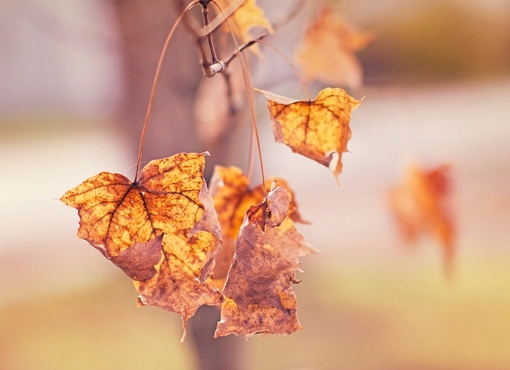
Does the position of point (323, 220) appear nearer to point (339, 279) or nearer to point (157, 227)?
point (339, 279)

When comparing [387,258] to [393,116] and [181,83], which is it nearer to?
[181,83]

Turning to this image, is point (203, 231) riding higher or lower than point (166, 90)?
lower

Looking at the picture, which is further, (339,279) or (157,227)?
(339,279)

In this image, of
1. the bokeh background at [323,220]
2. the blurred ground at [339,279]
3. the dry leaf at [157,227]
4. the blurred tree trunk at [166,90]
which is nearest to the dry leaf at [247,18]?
the bokeh background at [323,220]

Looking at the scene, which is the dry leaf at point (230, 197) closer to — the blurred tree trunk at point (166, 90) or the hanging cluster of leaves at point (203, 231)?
the hanging cluster of leaves at point (203, 231)

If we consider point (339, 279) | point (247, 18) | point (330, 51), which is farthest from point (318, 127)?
point (339, 279)

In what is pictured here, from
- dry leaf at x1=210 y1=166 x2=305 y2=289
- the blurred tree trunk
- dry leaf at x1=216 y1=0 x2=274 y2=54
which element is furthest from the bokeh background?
dry leaf at x1=210 y1=166 x2=305 y2=289

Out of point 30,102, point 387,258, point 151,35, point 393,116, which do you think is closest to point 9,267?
point 387,258
